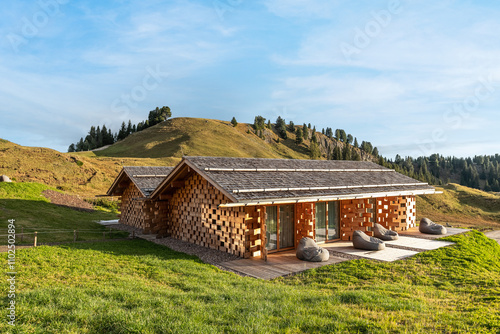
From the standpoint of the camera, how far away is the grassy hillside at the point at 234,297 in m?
5.15

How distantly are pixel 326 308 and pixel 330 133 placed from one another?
18837 cm

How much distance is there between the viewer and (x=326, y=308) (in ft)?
19.9

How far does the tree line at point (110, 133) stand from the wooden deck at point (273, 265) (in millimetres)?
100046

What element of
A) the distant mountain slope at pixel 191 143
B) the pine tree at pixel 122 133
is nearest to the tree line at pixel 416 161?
the distant mountain slope at pixel 191 143

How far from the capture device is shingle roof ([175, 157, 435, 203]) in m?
12.4

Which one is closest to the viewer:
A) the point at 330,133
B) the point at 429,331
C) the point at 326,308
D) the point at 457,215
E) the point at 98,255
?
the point at 429,331

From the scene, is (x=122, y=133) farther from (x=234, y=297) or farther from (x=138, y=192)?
(x=234, y=297)

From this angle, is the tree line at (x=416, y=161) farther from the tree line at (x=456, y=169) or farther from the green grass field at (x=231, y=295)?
the green grass field at (x=231, y=295)

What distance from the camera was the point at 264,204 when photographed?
11758mm

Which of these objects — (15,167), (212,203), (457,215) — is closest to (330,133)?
(457,215)

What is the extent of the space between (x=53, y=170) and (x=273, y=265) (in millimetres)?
38524

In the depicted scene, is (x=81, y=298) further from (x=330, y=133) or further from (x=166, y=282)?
(x=330, y=133)

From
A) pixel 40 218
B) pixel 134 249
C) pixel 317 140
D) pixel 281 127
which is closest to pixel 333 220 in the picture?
pixel 134 249

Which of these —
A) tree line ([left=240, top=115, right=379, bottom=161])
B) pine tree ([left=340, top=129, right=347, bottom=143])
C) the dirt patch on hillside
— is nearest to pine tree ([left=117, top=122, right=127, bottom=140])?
tree line ([left=240, top=115, right=379, bottom=161])
